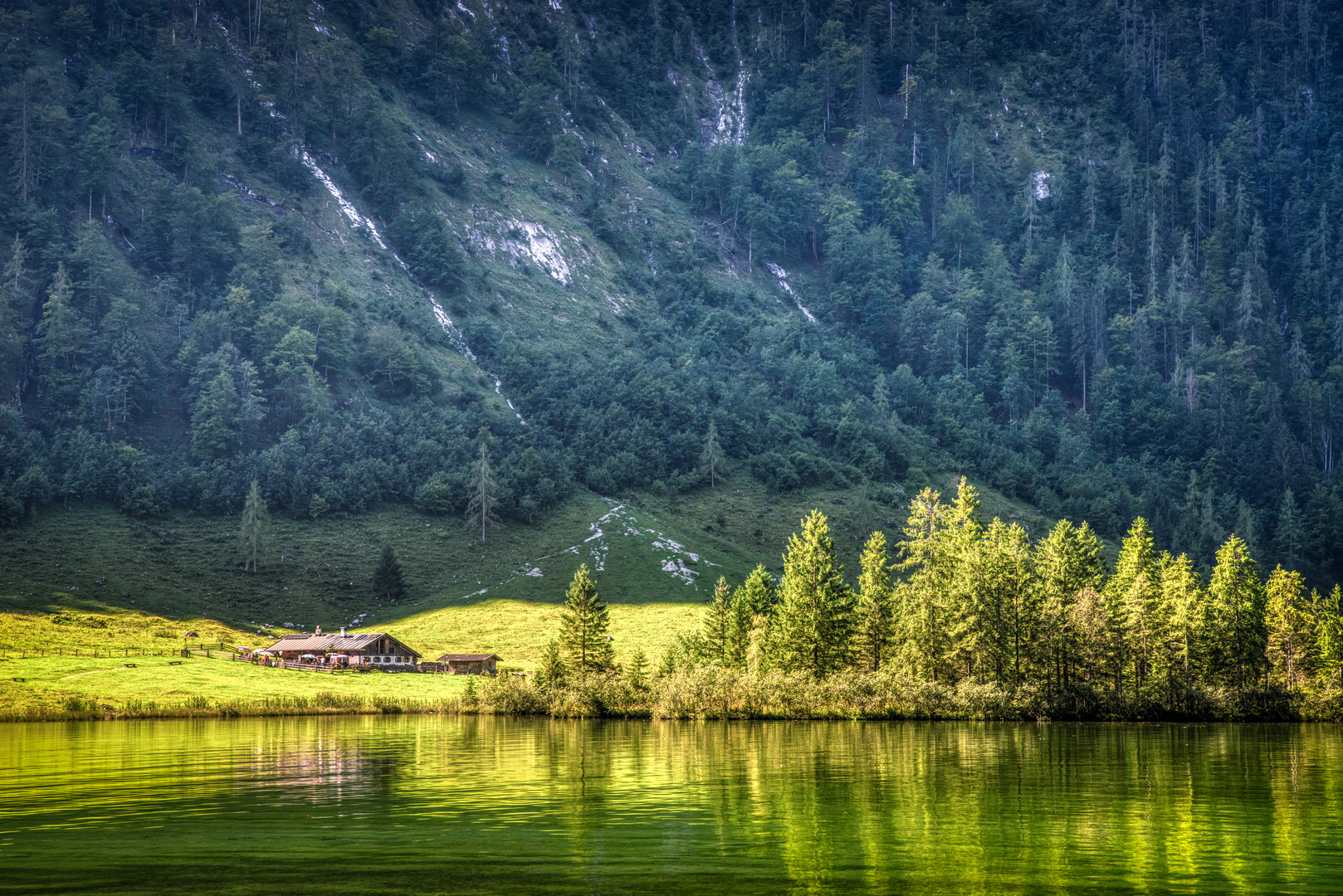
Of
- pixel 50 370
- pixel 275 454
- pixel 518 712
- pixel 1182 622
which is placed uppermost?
pixel 50 370

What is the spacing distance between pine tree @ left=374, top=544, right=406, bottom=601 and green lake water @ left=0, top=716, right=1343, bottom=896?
94.7m

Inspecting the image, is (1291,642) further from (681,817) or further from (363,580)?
(363,580)

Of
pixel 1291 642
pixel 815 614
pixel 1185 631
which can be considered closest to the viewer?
pixel 1185 631

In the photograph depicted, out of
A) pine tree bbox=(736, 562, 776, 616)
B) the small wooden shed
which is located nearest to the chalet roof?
the small wooden shed

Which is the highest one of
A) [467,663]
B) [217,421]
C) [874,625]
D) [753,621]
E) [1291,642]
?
[217,421]

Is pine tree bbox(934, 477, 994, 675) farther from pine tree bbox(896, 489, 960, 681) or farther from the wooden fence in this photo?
the wooden fence

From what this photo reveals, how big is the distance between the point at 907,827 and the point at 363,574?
140581 mm

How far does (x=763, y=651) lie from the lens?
86.4 m

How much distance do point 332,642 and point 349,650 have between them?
174 inches

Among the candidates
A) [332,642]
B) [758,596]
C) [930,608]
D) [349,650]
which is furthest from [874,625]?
[332,642]

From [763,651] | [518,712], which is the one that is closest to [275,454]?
[518,712]

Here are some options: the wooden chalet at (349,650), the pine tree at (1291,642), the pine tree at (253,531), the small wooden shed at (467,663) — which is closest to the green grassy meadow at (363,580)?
the pine tree at (253,531)

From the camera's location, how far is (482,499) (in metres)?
178

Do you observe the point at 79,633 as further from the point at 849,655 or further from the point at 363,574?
the point at 849,655
